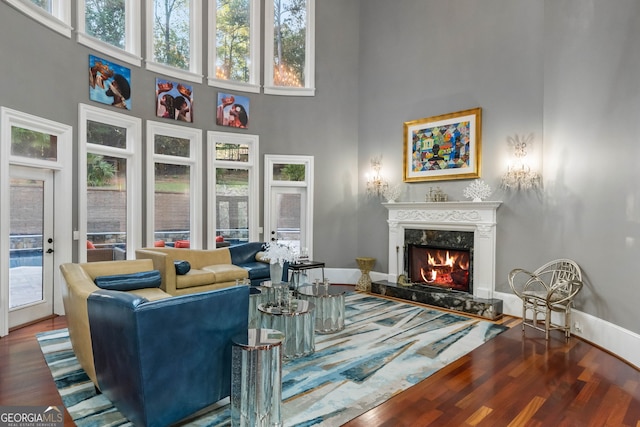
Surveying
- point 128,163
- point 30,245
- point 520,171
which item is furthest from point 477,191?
point 30,245

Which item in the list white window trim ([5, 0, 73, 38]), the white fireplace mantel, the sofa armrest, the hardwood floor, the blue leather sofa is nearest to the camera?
the blue leather sofa

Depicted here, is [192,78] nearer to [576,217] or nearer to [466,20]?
[466,20]

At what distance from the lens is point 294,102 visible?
25.1ft

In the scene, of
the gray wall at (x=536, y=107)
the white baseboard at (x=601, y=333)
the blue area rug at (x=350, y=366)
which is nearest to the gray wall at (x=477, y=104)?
the gray wall at (x=536, y=107)

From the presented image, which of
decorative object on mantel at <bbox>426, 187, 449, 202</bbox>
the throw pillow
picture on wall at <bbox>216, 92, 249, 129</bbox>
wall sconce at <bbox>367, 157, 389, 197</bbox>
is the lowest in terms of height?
the throw pillow

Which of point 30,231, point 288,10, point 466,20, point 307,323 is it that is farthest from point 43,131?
point 466,20

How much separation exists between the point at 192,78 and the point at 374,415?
6.31m

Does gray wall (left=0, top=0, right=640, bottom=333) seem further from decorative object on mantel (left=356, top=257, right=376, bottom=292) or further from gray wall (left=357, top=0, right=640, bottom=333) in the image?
decorative object on mantel (left=356, top=257, right=376, bottom=292)

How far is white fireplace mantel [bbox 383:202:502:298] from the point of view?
5.77 m

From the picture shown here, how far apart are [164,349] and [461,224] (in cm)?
503

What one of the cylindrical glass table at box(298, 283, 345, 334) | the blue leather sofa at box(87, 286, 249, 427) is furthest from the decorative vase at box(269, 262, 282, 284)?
the blue leather sofa at box(87, 286, 249, 427)

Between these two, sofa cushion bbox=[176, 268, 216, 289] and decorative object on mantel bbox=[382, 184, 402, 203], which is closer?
sofa cushion bbox=[176, 268, 216, 289]

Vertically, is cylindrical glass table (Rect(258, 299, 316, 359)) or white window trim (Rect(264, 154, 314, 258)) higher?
white window trim (Rect(264, 154, 314, 258))

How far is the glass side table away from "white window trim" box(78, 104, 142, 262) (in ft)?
13.5
